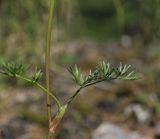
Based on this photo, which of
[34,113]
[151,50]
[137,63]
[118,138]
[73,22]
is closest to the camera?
[118,138]

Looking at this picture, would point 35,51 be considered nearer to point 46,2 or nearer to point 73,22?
point 46,2

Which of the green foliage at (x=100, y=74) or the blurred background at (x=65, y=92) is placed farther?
the blurred background at (x=65, y=92)

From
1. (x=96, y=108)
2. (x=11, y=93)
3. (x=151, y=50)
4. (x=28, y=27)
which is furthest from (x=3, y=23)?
(x=151, y=50)

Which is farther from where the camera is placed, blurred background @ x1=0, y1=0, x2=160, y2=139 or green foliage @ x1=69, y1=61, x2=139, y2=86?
blurred background @ x1=0, y1=0, x2=160, y2=139

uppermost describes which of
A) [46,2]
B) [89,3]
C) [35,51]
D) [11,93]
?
[89,3]

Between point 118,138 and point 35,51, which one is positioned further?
point 35,51

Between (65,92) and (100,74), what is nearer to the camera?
(100,74)

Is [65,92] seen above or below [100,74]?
below

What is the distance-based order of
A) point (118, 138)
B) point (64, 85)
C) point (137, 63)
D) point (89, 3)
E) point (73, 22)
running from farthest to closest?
point (89, 3) → point (137, 63) → point (73, 22) → point (64, 85) → point (118, 138)

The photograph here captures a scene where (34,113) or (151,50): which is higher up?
(151,50)
